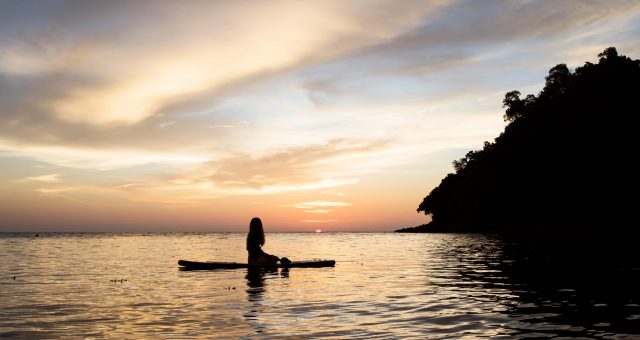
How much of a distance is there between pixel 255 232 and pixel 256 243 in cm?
93

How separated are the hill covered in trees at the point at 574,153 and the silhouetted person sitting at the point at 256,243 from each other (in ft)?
213

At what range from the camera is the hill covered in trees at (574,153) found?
86562mm

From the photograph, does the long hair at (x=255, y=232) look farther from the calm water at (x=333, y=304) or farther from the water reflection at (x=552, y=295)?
the water reflection at (x=552, y=295)

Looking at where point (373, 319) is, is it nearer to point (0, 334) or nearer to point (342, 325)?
point (342, 325)

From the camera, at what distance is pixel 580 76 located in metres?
100

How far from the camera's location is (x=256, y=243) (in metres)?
29.8

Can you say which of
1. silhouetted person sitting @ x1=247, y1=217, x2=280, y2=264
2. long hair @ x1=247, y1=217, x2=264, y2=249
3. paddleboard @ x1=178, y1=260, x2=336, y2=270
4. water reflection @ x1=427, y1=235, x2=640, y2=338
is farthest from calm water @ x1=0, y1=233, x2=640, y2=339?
long hair @ x1=247, y1=217, x2=264, y2=249

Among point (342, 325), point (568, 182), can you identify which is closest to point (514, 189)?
point (568, 182)

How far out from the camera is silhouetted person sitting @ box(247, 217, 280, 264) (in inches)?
1131

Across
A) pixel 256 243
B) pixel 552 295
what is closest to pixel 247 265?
pixel 256 243

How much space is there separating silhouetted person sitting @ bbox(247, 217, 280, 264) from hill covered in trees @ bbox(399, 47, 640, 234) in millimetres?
64797

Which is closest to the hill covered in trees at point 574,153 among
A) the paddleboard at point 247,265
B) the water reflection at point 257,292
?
the paddleboard at point 247,265

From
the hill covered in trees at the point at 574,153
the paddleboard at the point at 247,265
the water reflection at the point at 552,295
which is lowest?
the water reflection at the point at 552,295

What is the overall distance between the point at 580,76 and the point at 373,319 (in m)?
100
